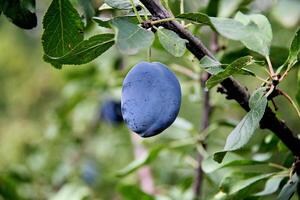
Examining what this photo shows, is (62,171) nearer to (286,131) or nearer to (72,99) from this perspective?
(72,99)

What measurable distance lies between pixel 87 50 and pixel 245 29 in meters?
0.20

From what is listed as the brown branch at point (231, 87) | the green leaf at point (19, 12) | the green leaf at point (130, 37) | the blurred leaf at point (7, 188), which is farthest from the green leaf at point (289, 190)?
the blurred leaf at point (7, 188)

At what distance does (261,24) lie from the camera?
898 mm

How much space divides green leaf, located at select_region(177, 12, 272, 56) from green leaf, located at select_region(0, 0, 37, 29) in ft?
0.65

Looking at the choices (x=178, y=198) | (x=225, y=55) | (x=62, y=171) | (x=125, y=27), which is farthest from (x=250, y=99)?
(x=62, y=171)

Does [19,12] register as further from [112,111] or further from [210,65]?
[112,111]

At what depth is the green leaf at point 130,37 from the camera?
0.62m

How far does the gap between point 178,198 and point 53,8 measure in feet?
2.30

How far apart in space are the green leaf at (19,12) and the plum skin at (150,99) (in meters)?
0.15

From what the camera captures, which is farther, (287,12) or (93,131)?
(93,131)

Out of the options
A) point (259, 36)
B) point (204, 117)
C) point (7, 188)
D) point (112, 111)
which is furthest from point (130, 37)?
point (112, 111)

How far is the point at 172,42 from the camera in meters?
0.69

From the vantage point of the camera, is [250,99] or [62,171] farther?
[62,171]

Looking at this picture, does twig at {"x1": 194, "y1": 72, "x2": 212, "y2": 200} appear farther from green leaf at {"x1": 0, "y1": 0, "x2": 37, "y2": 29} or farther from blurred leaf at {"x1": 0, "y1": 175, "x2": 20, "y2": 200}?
green leaf at {"x1": 0, "y1": 0, "x2": 37, "y2": 29}
